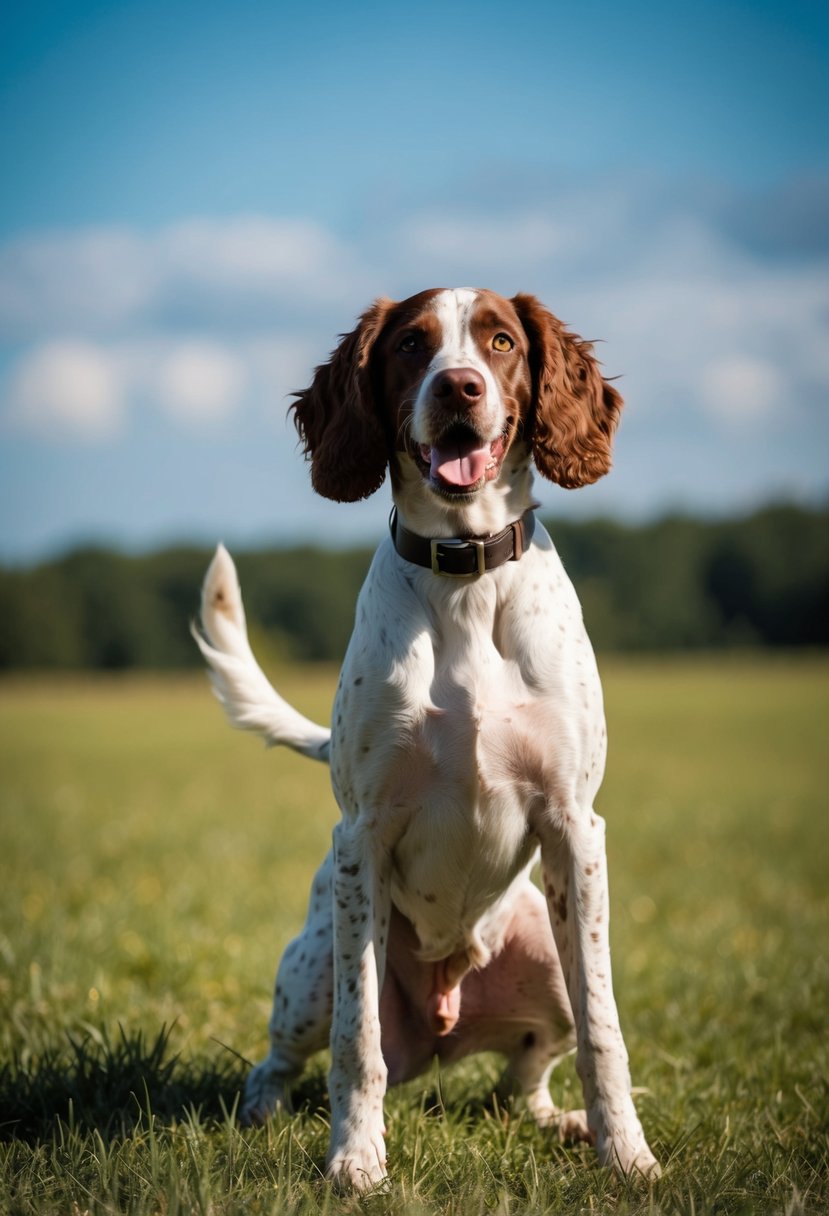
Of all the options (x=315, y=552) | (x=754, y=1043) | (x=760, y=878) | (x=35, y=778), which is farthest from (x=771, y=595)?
Answer: (x=754, y=1043)

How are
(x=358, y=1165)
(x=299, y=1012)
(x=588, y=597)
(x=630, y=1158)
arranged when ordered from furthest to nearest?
(x=588, y=597), (x=299, y=1012), (x=630, y=1158), (x=358, y=1165)

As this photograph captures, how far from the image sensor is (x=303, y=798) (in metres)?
15.7

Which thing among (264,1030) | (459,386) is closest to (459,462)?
(459,386)

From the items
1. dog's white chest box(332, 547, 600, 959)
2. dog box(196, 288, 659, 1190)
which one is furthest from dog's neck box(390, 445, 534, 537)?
dog's white chest box(332, 547, 600, 959)

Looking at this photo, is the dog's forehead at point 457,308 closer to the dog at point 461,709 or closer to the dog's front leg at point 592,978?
the dog at point 461,709

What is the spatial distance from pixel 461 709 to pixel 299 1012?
4.00 ft

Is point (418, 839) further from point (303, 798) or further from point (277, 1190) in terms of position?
point (303, 798)

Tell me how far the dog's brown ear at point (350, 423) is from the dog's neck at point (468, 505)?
102 millimetres

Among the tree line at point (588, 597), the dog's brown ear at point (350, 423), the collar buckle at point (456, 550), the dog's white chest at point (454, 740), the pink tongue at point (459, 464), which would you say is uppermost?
the dog's brown ear at point (350, 423)

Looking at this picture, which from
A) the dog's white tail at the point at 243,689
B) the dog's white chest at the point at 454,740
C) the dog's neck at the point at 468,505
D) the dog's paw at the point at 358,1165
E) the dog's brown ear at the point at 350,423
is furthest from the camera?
the dog's white tail at the point at 243,689

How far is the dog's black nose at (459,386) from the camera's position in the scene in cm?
322

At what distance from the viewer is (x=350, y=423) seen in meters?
3.66

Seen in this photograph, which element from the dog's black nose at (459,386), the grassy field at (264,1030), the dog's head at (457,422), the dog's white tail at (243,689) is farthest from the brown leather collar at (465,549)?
the grassy field at (264,1030)

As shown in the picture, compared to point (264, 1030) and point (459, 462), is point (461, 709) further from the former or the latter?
point (264, 1030)
